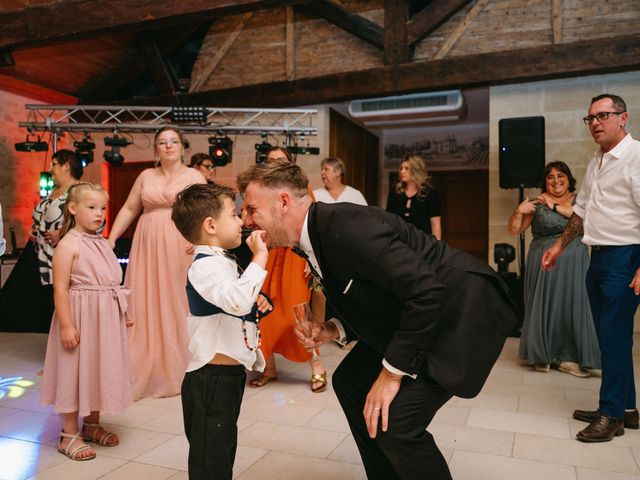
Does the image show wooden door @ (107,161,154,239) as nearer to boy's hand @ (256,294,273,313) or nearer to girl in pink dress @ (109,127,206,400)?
girl in pink dress @ (109,127,206,400)

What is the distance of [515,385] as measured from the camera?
3553mm

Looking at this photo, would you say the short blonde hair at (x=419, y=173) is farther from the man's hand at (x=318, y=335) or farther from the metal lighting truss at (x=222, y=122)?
the man's hand at (x=318, y=335)

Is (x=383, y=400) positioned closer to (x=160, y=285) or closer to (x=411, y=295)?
(x=411, y=295)

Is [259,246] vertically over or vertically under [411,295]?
over

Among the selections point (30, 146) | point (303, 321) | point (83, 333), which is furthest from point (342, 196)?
point (30, 146)

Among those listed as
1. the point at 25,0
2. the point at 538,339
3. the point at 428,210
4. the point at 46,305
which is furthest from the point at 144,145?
the point at 538,339

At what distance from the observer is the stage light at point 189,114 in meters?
6.94

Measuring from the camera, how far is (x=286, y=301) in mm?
3387

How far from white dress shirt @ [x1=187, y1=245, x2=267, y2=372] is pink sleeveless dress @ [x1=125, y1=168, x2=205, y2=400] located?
161cm

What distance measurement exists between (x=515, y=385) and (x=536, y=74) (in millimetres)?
3683

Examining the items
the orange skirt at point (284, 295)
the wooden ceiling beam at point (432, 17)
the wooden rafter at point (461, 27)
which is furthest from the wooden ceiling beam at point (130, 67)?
the orange skirt at point (284, 295)

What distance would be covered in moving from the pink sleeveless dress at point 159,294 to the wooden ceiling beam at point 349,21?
4216 millimetres

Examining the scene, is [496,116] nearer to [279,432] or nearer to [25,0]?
[279,432]

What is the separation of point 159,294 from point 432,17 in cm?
485
